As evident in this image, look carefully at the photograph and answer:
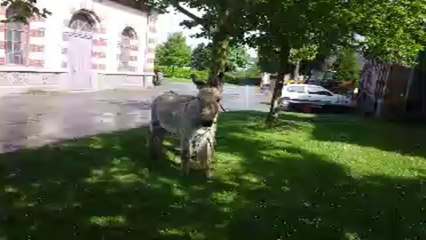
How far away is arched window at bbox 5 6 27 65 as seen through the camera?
2781 centimetres

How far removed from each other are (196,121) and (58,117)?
9.79 m

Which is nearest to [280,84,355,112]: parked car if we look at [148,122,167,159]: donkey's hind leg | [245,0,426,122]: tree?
[245,0,426,122]: tree

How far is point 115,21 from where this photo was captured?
1387 inches

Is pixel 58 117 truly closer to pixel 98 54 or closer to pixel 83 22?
pixel 83 22

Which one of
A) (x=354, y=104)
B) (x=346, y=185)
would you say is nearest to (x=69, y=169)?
(x=346, y=185)

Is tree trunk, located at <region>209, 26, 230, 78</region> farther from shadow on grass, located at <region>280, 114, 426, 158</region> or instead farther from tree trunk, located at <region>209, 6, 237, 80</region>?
shadow on grass, located at <region>280, 114, 426, 158</region>

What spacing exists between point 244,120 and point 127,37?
63.3 feet

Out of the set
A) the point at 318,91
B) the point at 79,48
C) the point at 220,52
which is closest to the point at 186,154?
the point at 220,52

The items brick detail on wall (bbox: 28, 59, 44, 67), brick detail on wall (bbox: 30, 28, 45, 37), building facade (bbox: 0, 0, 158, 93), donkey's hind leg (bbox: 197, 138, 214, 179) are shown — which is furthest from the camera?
brick detail on wall (bbox: 28, 59, 44, 67)

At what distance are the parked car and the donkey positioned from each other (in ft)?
67.1

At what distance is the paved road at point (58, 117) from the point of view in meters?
13.8

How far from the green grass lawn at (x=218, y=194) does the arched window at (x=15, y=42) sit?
626 inches

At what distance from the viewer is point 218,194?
905 centimetres

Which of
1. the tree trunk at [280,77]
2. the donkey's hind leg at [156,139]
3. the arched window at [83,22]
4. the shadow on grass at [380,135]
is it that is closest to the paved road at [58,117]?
the donkey's hind leg at [156,139]
